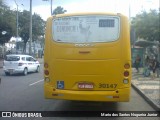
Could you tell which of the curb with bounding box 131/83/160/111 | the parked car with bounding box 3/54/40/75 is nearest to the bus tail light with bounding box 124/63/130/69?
the curb with bounding box 131/83/160/111

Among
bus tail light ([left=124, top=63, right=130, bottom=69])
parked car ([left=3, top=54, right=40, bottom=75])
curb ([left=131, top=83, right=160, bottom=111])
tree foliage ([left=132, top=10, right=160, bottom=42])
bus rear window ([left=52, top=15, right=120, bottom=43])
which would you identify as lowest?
curb ([left=131, top=83, right=160, bottom=111])

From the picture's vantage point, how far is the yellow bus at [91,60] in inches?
373

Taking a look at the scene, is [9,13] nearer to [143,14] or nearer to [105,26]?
[143,14]

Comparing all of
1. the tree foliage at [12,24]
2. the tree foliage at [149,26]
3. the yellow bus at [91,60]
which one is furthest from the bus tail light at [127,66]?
the tree foliage at [12,24]

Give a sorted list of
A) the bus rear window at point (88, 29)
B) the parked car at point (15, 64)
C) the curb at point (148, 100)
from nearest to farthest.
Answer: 1. the bus rear window at point (88, 29)
2. the curb at point (148, 100)
3. the parked car at point (15, 64)

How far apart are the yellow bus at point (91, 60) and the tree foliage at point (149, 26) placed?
2538cm

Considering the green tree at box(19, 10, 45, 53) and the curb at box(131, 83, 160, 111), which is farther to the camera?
the green tree at box(19, 10, 45, 53)

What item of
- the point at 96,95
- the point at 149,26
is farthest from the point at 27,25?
the point at 96,95

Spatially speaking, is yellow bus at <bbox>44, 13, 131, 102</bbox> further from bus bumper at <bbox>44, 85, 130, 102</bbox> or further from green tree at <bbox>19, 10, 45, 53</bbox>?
green tree at <bbox>19, 10, 45, 53</bbox>

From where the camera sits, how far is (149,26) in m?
36.0

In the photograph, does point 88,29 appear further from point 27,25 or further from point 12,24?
point 27,25

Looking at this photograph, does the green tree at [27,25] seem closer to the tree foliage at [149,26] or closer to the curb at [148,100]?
the tree foliage at [149,26]

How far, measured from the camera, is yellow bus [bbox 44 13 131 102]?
9.48 metres

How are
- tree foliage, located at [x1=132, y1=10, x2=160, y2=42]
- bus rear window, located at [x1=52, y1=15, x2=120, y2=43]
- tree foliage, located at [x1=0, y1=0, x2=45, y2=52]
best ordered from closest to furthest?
1. bus rear window, located at [x1=52, y1=15, x2=120, y2=43]
2. tree foliage, located at [x1=132, y1=10, x2=160, y2=42]
3. tree foliage, located at [x1=0, y1=0, x2=45, y2=52]
